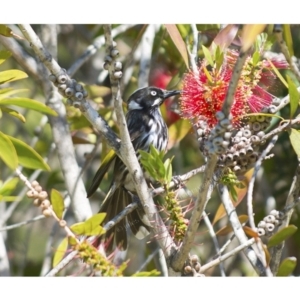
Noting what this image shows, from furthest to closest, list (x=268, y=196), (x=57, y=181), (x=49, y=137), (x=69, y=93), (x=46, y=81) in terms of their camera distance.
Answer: (x=49, y=137)
(x=57, y=181)
(x=268, y=196)
(x=46, y=81)
(x=69, y=93)

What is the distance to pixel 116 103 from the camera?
6.78 ft

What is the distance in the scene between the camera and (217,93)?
1.97 meters

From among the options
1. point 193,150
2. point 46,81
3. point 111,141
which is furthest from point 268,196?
point 111,141

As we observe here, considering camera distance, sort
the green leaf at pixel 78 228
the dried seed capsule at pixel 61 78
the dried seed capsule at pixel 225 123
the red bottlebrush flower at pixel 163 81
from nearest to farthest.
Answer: the dried seed capsule at pixel 225 123, the green leaf at pixel 78 228, the dried seed capsule at pixel 61 78, the red bottlebrush flower at pixel 163 81

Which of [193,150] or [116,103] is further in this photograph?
[193,150]

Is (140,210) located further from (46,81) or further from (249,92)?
(249,92)

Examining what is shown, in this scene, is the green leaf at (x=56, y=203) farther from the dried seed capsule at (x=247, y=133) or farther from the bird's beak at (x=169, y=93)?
the bird's beak at (x=169, y=93)

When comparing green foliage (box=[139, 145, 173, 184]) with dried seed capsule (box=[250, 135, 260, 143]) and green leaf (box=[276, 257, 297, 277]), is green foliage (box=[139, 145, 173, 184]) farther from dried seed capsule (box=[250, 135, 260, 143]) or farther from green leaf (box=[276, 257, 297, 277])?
green leaf (box=[276, 257, 297, 277])

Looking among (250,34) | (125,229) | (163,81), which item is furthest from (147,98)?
(250,34)

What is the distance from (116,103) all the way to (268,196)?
6.14 feet

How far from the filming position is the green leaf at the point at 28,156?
1971mm

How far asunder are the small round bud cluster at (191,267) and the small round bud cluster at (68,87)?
62 cm

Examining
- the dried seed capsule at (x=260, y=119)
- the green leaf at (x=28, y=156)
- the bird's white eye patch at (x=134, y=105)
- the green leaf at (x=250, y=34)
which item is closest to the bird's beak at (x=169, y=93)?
the bird's white eye patch at (x=134, y=105)

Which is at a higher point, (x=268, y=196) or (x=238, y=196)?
(x=238, y=196)
